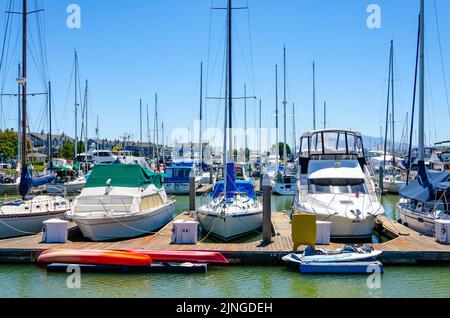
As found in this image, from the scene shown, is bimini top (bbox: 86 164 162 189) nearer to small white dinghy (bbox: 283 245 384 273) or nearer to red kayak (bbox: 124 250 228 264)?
red kayak (bbox: 124 250 228 264)

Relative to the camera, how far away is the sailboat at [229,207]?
2152 centimetres

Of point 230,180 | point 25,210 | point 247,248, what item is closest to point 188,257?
point 247,248

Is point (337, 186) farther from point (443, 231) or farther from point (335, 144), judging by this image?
point (335, 144)

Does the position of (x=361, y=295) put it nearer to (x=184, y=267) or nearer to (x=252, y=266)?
(x=252, y=266)

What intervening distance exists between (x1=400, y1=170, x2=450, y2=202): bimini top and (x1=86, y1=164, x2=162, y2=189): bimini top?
12776mm

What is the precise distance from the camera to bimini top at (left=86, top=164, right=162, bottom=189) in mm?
23453

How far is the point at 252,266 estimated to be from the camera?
59.6 feet

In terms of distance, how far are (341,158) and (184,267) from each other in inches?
540

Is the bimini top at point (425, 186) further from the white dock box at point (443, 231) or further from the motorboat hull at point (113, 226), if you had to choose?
the motorboat hull at point (113, 226)

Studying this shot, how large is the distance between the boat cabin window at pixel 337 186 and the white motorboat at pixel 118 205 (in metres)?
7.63

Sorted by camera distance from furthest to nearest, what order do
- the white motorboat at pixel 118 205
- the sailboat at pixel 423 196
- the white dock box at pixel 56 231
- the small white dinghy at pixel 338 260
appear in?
the sailboat at pixel 423 196, the white motorboat at pixel 118 205, the white dock box at pixel 56 231, the small white dinghy at pixel 338 260

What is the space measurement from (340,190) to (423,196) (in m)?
3.69

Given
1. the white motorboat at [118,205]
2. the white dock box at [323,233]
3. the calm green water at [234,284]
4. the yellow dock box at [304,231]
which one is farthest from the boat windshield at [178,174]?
the yellow dock box at [304,231]
